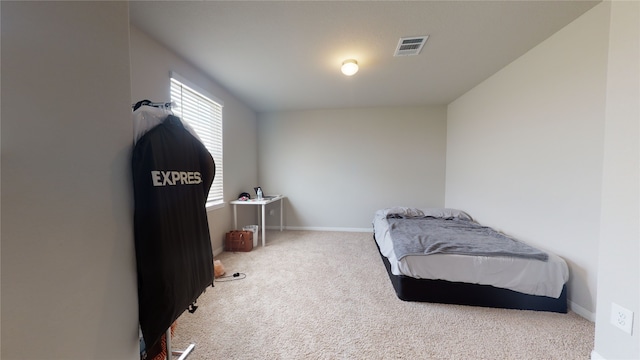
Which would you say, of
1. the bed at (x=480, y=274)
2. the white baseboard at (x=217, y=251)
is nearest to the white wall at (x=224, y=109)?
the white baseboard at (x=217, y=251)

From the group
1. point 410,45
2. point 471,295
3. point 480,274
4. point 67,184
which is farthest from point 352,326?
point 410,45

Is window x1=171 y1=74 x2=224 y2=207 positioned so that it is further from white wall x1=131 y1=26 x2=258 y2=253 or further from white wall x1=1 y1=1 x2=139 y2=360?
white wall x1=1 y1=1 x2=139 y2=360

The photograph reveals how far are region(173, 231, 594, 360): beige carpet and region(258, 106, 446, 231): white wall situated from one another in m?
2.05

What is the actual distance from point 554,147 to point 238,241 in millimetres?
3755

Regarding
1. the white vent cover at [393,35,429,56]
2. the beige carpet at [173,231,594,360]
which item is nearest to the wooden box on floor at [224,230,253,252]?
the beige carpet at [173,231,594,360]

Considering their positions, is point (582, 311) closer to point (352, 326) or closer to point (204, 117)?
point (352, 326)

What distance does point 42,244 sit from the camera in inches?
21.3

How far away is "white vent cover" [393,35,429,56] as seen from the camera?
6.86 ft

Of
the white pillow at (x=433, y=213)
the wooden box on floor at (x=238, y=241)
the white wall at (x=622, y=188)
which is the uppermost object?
the white wall at (x=622, y=188)

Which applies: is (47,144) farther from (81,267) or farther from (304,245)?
(304,245)

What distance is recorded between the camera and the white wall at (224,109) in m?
1.99

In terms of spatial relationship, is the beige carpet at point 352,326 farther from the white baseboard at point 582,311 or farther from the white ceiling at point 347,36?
the white ceiling at point 347,36

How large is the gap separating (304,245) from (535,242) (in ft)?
9.08

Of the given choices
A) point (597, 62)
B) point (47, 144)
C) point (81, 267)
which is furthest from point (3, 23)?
point (597, 62)
